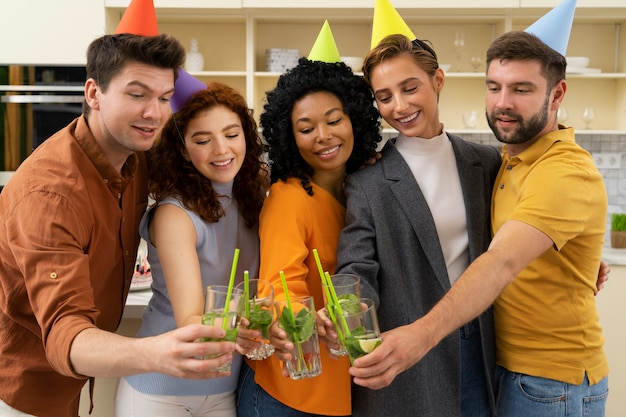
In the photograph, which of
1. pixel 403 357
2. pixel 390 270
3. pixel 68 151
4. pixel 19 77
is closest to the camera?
pixel 403 357

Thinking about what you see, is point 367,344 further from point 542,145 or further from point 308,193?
point 542,145

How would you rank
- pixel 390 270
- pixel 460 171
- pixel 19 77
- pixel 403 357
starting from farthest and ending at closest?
pixel 19 77 → pixel 460 171 → pixel 390 270 → pixel 403 357

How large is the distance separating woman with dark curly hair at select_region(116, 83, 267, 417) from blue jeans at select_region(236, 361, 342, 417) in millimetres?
26

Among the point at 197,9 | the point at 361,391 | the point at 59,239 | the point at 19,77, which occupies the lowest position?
the point at 361,391

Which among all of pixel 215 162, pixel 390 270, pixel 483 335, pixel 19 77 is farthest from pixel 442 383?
pixel 19 77

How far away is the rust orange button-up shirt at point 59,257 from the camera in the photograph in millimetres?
1346

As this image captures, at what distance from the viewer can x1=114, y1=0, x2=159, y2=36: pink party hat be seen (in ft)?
5.34

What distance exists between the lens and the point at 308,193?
5.68 feet

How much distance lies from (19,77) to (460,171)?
2.83 metres

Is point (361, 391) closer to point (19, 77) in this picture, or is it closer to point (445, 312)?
point (445, 312)

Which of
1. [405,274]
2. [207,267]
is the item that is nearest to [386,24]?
[405,274]

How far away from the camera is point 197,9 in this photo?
147 inches

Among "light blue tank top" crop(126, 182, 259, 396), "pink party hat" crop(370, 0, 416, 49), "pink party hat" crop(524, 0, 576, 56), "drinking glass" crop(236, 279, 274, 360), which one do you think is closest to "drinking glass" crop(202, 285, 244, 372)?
"drinking glass" crop(236, 279, 274, 360)

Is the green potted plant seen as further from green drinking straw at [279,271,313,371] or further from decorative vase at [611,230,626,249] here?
green drinking straw at [279,271,313,371]
